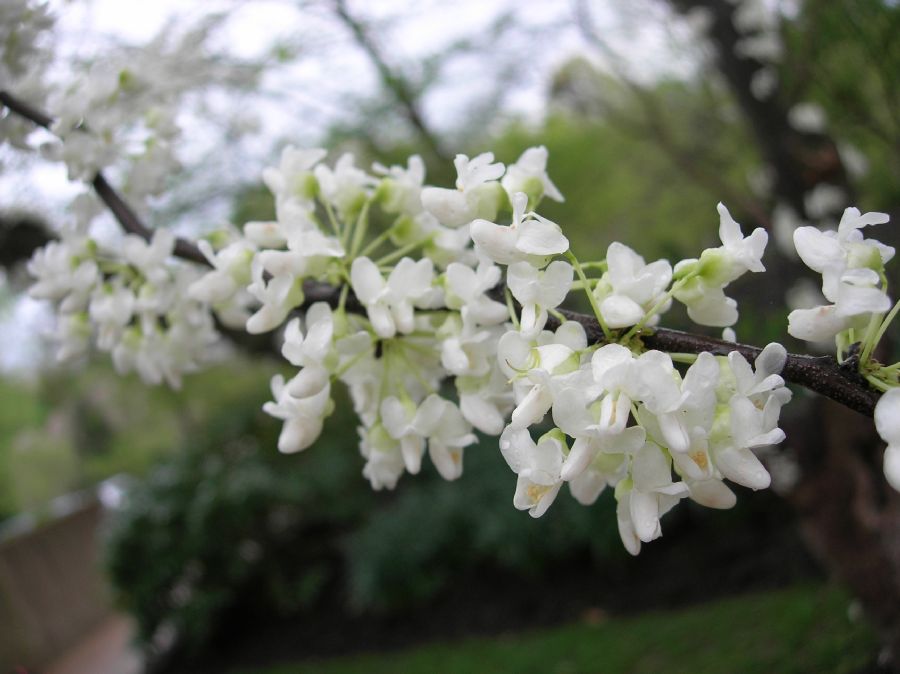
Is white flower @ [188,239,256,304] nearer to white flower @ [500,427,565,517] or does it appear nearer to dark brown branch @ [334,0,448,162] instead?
white flower @ [500,427,565,517]

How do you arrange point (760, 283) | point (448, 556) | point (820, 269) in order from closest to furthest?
point (820, 269)
point (760, 283)
point (448, 556)

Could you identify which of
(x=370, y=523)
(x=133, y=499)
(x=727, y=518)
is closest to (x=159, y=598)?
(x=133, y=499)

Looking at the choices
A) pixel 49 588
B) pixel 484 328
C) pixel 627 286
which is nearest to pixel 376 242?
pixel 484 328

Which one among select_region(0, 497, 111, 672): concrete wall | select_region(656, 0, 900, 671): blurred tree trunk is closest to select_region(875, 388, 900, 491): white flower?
select_region(656, 0, 900, 671): blurred tree trunk

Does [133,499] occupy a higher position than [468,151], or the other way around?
[468,151]

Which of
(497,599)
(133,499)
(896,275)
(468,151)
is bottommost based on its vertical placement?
(497,599)

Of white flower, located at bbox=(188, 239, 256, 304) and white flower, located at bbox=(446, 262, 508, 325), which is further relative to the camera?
white flower, located at bbox=(188, 239, 256, 304)

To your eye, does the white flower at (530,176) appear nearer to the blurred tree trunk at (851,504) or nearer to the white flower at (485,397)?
the white flower at (485,397)

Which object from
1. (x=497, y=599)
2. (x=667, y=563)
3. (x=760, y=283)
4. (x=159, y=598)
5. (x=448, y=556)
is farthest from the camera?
(x=159, y=598)

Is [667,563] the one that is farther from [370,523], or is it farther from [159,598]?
[159,598]
